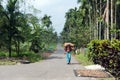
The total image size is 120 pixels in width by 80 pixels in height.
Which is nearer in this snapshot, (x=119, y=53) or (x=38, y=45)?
(x=119, y=53)

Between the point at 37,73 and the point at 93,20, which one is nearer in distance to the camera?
the point at 37,73

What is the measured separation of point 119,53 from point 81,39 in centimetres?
4381

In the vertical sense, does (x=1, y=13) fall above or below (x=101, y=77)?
above

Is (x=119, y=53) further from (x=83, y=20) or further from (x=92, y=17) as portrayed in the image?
(x=83, y=20)

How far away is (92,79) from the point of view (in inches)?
654

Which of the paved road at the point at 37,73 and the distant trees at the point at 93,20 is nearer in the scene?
the paved road at the point at 37,73

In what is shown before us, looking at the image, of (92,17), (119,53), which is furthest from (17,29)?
(92,17)

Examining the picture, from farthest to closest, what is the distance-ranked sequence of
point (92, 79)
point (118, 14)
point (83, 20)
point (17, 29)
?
point (83, 20)
point (118, 14)
point (17, 29)
point (92, 79)

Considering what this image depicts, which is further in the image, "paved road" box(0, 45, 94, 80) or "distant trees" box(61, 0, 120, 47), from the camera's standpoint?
"distant trees" box(61, 0, 120, 47)

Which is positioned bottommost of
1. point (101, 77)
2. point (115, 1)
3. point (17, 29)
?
point (101, 77)

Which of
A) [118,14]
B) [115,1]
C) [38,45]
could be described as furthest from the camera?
[118,14]

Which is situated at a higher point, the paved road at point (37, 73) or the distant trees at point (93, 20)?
the distant trees at point (93, 20)

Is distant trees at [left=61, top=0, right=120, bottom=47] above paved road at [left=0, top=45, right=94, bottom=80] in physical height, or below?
above

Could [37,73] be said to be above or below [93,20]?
below
